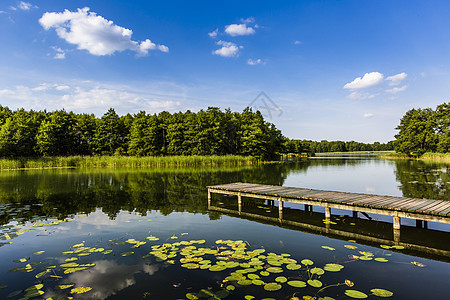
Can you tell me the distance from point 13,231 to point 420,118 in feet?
290

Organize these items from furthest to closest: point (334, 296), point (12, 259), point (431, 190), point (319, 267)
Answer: point (431, 190) < point (12, 259) < point (319, 267) < point (334, 296)

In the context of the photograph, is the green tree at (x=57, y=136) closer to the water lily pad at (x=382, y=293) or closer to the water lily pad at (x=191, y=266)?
the water lily pad at (x=191, y=266)

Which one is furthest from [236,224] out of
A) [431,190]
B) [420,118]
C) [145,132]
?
[420,118]

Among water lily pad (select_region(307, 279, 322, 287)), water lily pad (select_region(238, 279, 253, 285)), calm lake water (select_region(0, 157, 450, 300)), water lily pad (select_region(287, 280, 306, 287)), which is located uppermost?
water lily pad (select_region(287, 280, 306, 287))

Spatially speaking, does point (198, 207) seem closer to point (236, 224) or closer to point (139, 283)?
point (236, 224)

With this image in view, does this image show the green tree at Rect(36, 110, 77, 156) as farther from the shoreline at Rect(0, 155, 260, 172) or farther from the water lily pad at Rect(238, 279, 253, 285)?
the water lily pad at Rect(238, 279, 253, 285)

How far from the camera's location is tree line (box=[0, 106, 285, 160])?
5775 cm

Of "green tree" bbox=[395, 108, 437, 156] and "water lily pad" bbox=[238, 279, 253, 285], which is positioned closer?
"water lily pad" bbox=[238, 279, 253, 285]

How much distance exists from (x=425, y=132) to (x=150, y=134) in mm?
69945

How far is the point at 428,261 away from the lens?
6.51 m

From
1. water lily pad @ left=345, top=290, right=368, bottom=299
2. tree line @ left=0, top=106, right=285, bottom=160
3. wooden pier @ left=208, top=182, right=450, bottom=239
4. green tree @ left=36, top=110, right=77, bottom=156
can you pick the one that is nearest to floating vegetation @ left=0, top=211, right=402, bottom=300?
water lily pad @ left=345, top=290, right=368, bottom=299

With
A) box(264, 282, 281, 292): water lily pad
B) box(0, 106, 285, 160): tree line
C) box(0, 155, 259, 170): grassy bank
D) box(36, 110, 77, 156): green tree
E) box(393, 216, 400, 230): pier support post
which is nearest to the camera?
box(264, 282, 281, 292): water lily pad

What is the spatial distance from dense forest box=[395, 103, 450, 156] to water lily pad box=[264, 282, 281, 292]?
240 feet

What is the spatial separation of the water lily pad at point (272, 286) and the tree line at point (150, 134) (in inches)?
2168
